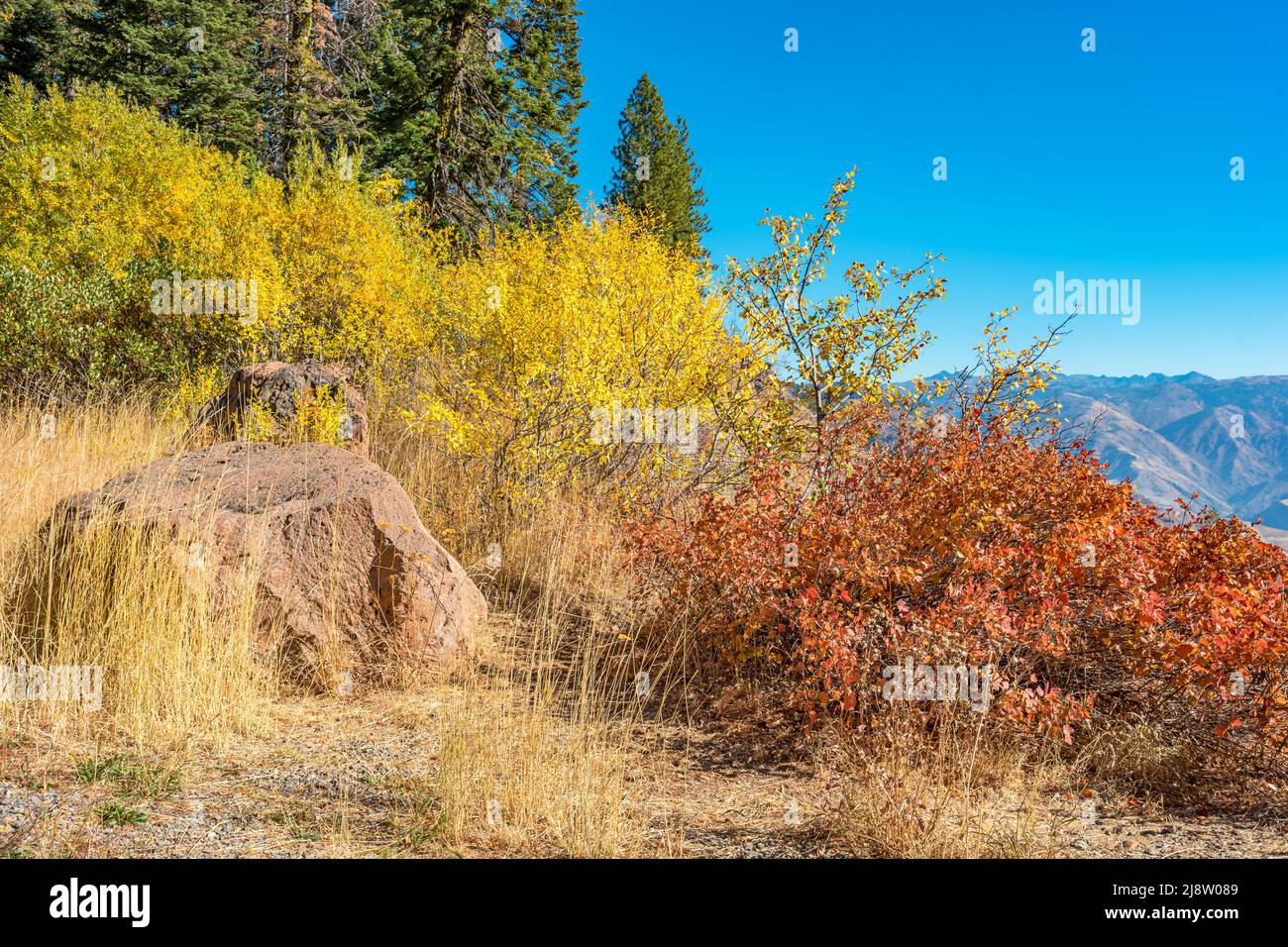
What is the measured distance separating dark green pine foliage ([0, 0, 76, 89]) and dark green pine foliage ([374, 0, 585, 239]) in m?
9.96

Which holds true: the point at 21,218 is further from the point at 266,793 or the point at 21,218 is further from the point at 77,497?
the point at 266,793

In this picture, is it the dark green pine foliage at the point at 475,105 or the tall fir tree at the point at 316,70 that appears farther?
the tall fir tree at the point at 316,70

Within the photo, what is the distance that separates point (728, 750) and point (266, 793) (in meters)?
2.07

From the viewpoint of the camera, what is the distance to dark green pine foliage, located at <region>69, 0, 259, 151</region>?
70.1 ft

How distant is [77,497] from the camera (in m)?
4.71

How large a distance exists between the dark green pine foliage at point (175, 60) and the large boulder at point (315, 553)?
19780mm

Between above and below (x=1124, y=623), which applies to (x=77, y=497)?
above

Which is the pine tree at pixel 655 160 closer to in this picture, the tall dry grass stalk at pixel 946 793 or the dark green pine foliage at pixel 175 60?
the dark green pine foliage at pixel 175 60

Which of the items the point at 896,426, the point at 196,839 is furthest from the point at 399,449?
the point at 196,839

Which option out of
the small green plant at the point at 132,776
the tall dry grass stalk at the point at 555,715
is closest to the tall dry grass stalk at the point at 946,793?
the tall dry grass stalk at the point at 555,715

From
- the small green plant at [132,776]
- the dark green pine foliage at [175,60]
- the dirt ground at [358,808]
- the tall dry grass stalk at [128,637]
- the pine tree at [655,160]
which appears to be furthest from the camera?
the pine tree at [655,160]

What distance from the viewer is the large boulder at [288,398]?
7336mm

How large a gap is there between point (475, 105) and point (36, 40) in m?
14.4

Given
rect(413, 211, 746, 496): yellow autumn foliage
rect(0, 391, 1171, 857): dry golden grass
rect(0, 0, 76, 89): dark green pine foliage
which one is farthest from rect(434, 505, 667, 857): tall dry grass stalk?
rect(0, 0, 76, 89): dark green pine foliage
